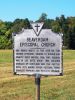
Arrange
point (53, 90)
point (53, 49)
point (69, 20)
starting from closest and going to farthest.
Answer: point (53, 49) < point (53, 90) < point (69, 20)

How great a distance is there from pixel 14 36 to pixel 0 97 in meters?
5.65

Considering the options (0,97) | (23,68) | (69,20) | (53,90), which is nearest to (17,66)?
(23,68)

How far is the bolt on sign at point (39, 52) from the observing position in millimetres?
7309

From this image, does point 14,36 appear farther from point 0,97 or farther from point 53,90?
point 53,90

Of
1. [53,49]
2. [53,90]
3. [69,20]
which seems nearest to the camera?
[53,49]

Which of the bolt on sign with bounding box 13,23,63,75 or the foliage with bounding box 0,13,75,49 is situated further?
the foliage with bounding box 0,13,75,49

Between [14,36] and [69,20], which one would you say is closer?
[14,36]

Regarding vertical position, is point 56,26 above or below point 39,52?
above

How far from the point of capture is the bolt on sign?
731cm

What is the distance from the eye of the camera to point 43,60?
24.1 ft

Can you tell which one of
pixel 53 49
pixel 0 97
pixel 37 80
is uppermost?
pixel 53 49

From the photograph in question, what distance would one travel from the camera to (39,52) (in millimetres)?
7297

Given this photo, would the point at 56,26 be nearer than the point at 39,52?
No

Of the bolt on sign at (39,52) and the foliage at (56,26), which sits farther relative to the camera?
the foliage at (56,26)
